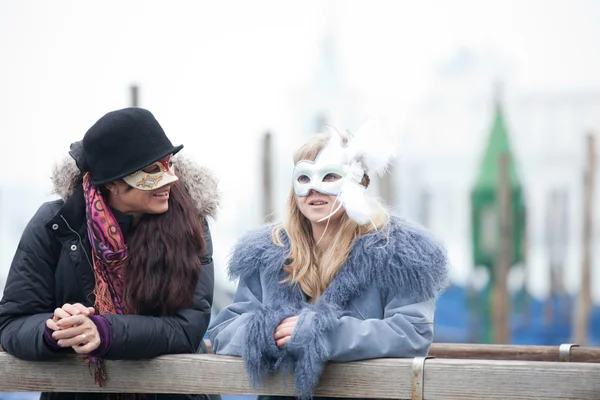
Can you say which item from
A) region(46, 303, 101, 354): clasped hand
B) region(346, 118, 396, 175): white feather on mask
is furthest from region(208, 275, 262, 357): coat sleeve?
region(346, 118, 396, 175): white feather on mask

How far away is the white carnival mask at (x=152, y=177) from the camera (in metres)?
3.07

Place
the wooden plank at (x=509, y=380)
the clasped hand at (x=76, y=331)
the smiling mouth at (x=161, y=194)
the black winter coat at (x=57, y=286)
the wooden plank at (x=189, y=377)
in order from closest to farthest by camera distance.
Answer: the wooden plank at (x=509, y=380)
the wooden plank at (x=189, y=377)
the clasped hand at (x=76, y=331)
the black winter coat at (x=57, y=286)
the smiling mouth at (x=161, y=194)

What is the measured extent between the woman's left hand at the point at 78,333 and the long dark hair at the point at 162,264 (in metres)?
0.19

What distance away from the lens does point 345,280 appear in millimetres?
3088

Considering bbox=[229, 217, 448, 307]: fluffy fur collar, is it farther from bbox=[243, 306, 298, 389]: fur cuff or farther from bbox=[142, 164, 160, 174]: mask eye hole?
bbox=[142, 164, 160, 174]: mask eye hole

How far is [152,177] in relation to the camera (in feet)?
10.1

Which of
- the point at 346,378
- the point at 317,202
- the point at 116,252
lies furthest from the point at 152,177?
the point at 346,378

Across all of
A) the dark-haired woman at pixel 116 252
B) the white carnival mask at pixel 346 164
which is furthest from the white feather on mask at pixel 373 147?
the dark-haired woman at pixel 116 252

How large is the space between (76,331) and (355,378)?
2.67 ft

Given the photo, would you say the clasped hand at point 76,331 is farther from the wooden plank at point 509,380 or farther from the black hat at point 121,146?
the wooden plank at point 509,380

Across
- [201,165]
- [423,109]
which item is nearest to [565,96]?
[423,109]

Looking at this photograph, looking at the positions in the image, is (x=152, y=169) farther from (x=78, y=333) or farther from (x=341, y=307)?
(x=341, y=307)

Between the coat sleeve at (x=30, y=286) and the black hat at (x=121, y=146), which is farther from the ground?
the black hat at (x=121, y=146)

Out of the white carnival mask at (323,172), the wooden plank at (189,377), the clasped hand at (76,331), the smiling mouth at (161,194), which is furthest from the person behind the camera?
the white carnival mask at (323,172)
